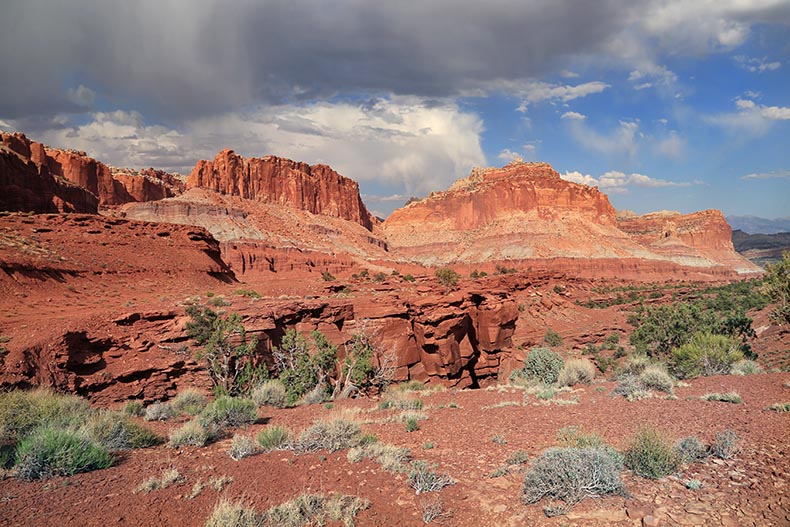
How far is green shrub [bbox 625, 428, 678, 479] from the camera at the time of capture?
5.54 metres

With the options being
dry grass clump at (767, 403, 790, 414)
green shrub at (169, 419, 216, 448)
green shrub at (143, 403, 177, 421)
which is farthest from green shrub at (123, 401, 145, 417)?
dry grass clump at (767, 403, 790, 414)

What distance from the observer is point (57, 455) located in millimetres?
5812

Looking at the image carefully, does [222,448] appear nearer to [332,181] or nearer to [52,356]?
[52,356]

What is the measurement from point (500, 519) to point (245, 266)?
56281mm

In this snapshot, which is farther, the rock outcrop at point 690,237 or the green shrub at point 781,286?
the rock outcrop at point 690,237

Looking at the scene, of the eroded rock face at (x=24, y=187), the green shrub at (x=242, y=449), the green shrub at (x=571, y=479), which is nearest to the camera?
the green shrub at (x=571, y=479)

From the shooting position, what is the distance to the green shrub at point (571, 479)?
201 inches

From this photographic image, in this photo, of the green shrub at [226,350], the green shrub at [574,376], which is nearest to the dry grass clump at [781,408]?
the green shrub at [574,376]

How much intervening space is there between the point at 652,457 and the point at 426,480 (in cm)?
305

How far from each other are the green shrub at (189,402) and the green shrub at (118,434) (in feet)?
11.6

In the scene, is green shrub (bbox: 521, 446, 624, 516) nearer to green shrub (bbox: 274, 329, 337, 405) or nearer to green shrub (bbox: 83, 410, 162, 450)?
green shrub (bbox: 83, 410, 162, 450)

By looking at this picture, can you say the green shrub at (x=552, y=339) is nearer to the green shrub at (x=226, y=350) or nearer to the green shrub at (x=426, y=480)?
the green shrub at (x=226, y=350)

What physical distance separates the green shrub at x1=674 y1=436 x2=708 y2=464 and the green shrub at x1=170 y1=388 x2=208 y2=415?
35.5 ft

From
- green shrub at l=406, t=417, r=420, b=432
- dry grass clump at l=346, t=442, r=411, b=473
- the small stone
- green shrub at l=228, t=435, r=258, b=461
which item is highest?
the small stone
